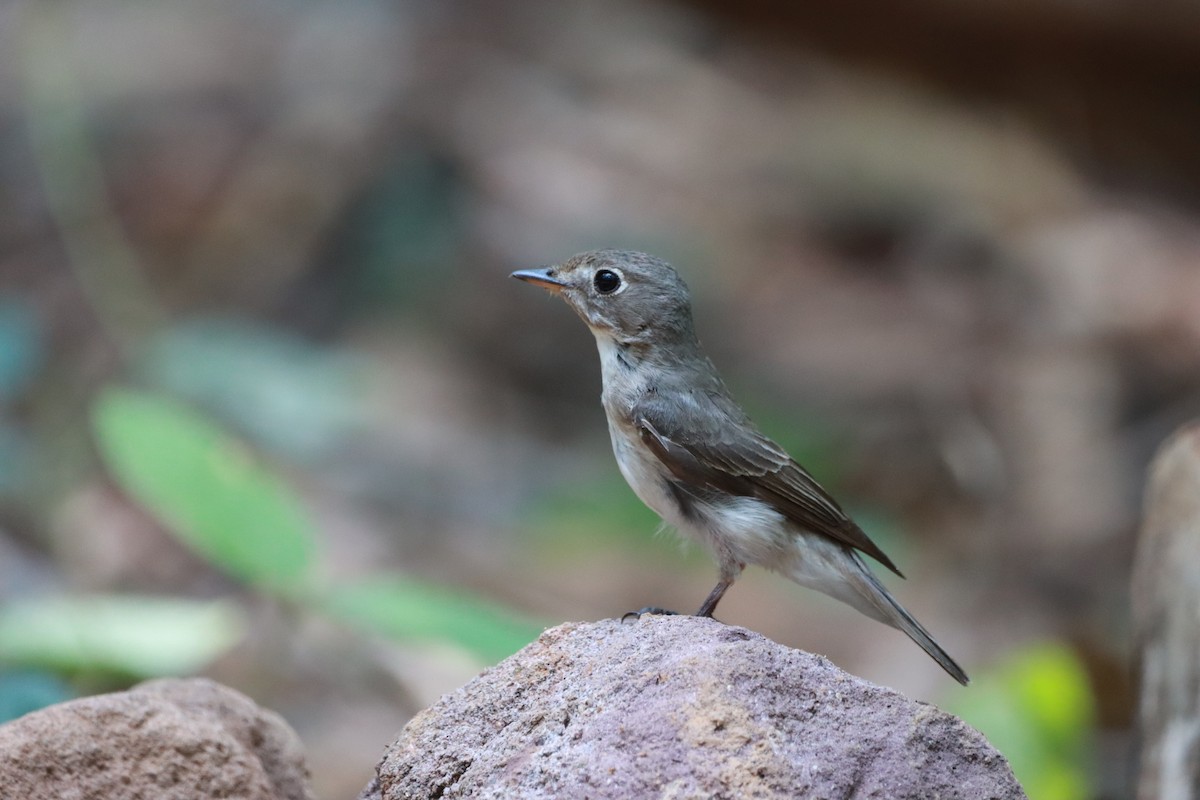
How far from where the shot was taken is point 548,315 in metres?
11.7

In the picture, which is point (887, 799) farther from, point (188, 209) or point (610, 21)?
point (610, 21)

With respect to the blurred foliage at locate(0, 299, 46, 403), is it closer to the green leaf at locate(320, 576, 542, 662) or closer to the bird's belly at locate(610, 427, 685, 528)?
the green leaf at locate(320, 576, 542, 662)

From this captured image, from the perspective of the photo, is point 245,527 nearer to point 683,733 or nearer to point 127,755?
point 127,755

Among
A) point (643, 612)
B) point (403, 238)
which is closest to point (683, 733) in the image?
point (643, 612)

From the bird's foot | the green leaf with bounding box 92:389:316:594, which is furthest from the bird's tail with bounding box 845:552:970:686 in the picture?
the green leaf with bounding box 92:389:316:594

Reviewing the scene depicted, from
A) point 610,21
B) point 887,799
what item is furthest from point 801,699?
point 610,21

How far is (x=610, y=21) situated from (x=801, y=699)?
1257 cm

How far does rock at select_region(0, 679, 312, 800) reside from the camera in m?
3.51

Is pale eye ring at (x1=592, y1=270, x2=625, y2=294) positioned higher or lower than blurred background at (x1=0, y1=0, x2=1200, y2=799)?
lower

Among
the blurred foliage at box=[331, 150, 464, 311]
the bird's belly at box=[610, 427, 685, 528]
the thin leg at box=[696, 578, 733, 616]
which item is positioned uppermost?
the blurred foliage at box=[331, 150, 464, 311]

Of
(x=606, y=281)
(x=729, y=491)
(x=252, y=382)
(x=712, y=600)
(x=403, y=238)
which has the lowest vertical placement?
(x=712, y=600)

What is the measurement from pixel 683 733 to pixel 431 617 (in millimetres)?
2516

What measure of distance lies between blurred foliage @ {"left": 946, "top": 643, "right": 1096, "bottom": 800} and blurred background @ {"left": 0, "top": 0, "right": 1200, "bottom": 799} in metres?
0.02

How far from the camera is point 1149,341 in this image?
11.2m
